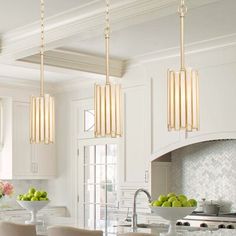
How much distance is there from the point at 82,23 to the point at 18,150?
12.2 ft

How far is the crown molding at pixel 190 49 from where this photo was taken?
6172 millimetres

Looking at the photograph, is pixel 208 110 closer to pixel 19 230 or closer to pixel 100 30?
pixel 100 30

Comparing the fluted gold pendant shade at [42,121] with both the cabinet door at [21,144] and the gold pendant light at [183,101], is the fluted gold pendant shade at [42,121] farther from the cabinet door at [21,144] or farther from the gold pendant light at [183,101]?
the cabinet door at [21,144]

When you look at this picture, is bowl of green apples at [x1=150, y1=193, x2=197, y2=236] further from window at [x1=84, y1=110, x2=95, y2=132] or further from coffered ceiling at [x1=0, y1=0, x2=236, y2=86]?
window at [x1=84, y1=110, x2=95, y2=132]

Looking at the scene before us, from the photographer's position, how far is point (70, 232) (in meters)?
3.38

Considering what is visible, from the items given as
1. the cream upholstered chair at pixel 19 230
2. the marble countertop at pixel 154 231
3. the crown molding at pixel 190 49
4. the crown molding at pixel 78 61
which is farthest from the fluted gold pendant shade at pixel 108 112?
the crown molding at pixel 78 61

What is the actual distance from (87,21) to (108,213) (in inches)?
143

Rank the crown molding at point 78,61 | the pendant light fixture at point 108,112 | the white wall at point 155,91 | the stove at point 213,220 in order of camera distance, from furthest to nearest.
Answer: the crown molding at point 78,61 → the white wall at point 155,91 → the stove at point 213,220 → the pendant light fixture at point 108,112

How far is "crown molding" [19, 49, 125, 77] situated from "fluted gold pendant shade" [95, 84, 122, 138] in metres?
3.18

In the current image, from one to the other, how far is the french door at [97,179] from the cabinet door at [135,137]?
1.55 ft

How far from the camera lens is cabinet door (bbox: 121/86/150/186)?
7168mm

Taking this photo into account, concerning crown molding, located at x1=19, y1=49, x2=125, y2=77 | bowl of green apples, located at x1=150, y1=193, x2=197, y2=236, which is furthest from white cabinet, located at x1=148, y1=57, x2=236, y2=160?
bowl of green apples, located at x1=150, y1=193, x2=197, y2=236

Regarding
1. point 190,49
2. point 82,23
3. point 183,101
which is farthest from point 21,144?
point 183,101

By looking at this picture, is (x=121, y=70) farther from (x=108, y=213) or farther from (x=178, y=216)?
(x=178, y=216)
